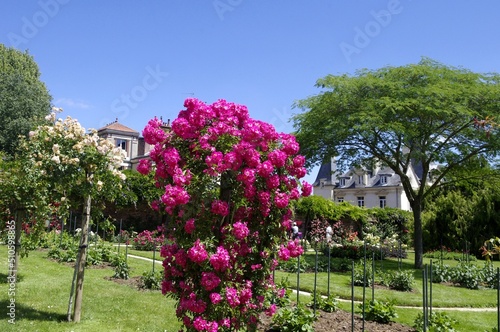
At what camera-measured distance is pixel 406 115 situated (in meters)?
14.7

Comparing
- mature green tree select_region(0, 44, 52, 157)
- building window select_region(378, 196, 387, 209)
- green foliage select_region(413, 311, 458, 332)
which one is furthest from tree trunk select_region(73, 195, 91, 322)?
building window select_region(378, 196, 387, 209)

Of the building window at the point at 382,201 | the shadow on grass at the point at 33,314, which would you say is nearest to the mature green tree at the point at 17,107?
the shadow on grass at the point at 33,314

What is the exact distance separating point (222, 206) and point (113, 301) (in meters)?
4.54

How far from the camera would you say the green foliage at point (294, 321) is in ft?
18.7

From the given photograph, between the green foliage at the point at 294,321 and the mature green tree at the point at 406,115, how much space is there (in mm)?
8699

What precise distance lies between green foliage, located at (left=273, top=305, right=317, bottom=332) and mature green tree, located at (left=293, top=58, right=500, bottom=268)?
28.5ft

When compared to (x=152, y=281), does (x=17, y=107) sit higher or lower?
higher

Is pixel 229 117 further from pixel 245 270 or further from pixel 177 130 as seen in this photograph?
pixel 245 270

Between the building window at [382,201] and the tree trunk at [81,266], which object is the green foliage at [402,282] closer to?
the tree trunk at [81,266]

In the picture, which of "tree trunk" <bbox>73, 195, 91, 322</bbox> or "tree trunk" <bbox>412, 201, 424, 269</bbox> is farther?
"tree trunk" <bbox>412, 201, 424, 269</bbox>

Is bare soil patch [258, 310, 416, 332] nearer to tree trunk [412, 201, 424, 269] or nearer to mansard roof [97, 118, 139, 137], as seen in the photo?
tree trunk [412, 201, 424, 269]

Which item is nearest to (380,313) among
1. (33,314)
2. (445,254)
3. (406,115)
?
(33,314)

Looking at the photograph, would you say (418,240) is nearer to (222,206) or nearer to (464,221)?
(464,221)

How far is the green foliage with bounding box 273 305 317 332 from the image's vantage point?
5.69 metres
